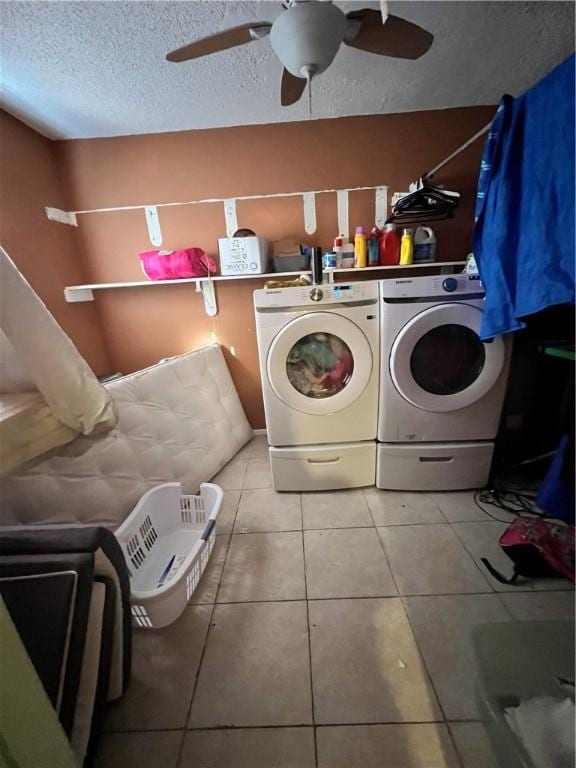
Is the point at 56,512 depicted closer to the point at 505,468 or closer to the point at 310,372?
the point at 310,372

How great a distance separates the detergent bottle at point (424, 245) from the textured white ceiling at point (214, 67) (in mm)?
707

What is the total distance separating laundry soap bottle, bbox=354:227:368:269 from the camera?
5.71ft

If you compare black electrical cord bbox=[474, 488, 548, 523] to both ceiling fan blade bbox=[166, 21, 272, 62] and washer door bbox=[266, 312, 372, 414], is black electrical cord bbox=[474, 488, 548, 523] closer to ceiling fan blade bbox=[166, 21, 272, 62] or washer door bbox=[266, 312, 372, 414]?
washer door bbox=[266, 312, 372, 414]

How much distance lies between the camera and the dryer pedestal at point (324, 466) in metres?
1.51

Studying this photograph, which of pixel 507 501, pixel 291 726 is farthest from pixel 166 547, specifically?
pixel 507 501

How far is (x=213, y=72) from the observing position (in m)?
1.29

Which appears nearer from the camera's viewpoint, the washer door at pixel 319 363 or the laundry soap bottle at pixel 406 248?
the washer door at pixel 319 363

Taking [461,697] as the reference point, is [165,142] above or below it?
above

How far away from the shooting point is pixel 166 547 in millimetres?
1259

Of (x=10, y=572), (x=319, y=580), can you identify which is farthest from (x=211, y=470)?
(x=10, y=572)

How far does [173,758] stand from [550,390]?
7.65 feet

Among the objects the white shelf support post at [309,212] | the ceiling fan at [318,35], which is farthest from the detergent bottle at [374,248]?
the ceiling fan at [318,35]

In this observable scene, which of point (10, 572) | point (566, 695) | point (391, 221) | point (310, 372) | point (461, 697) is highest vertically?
point (391, 221)

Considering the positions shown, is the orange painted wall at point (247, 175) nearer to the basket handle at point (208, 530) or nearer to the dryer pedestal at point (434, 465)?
the dryer pedestal at point (434, 465)
